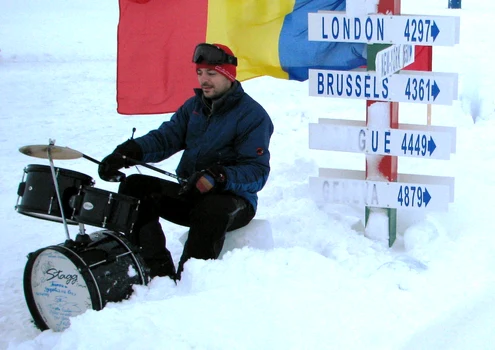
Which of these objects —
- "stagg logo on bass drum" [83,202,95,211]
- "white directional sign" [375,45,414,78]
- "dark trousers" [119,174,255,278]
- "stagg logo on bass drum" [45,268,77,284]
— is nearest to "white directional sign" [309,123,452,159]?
"white directional sign" [375,45,414,78]

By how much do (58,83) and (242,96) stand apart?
21.0ft

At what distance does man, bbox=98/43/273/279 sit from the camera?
429 centimetres

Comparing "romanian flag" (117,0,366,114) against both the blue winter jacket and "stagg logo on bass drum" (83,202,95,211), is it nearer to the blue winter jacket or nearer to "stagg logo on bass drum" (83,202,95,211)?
the blue winter jacket

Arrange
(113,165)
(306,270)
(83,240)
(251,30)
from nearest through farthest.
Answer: (83,240) < (306,270) < (113,165) < (251,30)

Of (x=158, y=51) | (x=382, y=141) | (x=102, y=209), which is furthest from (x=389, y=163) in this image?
(x=158, y=51)

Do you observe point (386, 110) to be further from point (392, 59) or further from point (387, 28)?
point (387, 28)

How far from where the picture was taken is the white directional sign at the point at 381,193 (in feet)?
15.2

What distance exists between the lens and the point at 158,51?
5.72 m

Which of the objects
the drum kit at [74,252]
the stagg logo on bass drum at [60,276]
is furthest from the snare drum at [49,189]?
the stagg logo on bass drum at [60,276]

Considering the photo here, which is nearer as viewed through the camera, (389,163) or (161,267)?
(161,267)

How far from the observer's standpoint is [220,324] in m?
3.48

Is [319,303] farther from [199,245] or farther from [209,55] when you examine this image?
[209,55]

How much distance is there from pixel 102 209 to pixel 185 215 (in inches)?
28.8

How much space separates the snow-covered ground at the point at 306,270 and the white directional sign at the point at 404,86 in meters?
0.76
